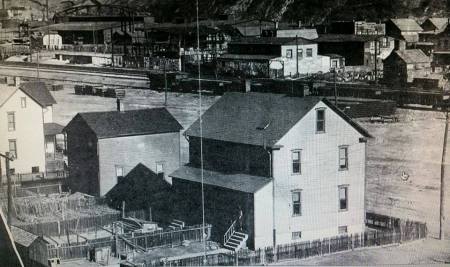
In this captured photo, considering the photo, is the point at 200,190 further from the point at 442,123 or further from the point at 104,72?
the point at 442,123

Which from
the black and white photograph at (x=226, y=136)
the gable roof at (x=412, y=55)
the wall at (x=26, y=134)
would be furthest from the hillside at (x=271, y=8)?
the wall at (x=26, y=134)

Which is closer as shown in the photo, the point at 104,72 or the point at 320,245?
the point at 320,245

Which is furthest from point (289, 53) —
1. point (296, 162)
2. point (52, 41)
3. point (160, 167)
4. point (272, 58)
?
point (52, 41)

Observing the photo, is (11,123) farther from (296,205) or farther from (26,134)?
(296,205)

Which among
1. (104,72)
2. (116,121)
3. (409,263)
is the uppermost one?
(104,72)

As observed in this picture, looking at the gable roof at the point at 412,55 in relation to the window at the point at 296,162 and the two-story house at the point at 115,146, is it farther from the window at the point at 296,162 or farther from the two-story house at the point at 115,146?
the two-story house at the point at 115,146

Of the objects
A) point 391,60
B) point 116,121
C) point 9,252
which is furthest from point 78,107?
point 391,60

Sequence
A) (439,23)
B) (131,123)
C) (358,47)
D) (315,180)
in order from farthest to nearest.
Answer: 1. (131,123)
2. (358,47)
3. (439,23)
4. (315,180)
